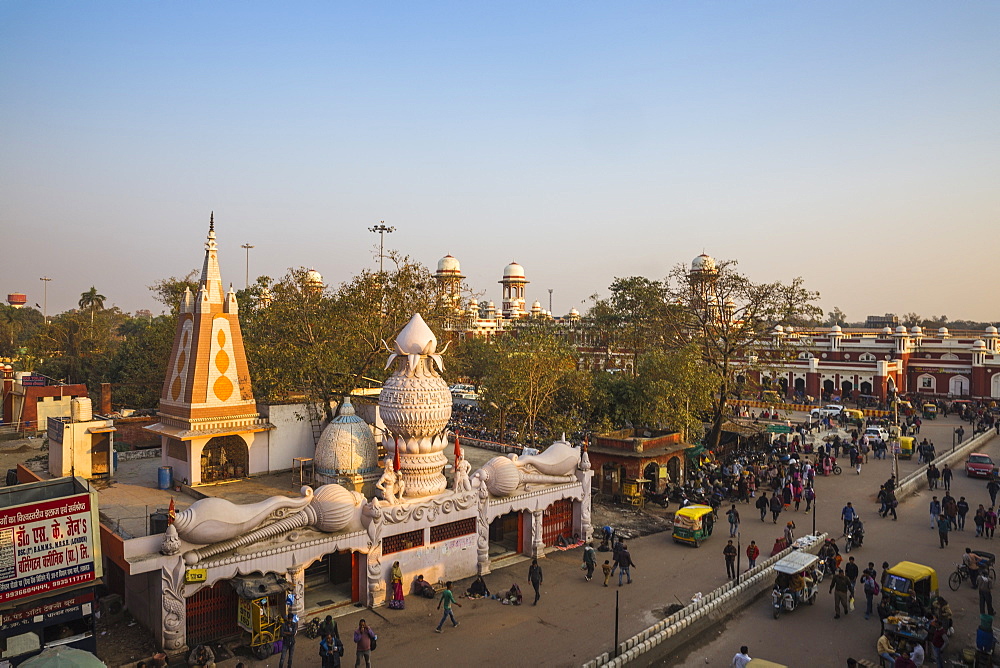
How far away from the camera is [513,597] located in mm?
15984

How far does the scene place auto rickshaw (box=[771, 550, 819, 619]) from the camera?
15.4 m

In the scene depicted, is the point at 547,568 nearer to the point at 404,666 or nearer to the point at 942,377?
the point at 404,666

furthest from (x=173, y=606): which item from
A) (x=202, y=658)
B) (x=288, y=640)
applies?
(x=288, y=640)

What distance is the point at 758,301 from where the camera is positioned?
34.6m

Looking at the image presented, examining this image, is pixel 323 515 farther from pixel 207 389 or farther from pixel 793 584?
pixel 793 584

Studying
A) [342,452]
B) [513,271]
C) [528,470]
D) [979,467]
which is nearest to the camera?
[342,452]

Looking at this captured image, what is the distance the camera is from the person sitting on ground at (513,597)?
15.9 m

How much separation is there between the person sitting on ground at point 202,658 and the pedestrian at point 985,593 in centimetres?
1590

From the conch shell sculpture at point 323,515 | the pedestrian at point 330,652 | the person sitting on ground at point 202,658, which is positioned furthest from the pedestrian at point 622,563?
the person sitting on ground at point 202,658

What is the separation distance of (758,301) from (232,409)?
2620 cm

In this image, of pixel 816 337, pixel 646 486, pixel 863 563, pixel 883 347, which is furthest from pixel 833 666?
pixel 816 337

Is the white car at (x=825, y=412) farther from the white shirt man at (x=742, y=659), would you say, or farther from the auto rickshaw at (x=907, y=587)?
the white shirt man at (x=742, y=659)

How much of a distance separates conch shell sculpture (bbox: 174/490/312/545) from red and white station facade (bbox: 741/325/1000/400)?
165ft

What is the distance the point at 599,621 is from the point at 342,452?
8352 mm
